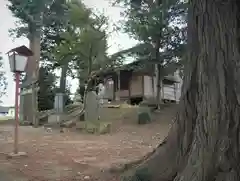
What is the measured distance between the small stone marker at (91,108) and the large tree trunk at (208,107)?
35.2 ft

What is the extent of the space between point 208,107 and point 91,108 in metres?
11.8

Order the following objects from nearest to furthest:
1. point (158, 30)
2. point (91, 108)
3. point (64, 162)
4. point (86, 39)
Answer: point (64, 162) → point (91, 108) → point (86, 39) → point (158, 30)

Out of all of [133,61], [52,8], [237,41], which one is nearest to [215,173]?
[237,41]

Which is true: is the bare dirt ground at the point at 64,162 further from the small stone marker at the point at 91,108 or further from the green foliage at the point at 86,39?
the green foliage at the point at 86,39

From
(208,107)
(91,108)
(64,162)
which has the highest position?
(208,107)

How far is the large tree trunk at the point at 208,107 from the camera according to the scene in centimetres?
392

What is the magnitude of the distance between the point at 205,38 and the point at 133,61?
18.0 meters

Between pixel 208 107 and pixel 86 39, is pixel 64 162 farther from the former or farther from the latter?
pixel 86 39

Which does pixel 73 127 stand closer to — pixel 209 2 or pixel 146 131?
pixel 146 131

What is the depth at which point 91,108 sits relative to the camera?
15.7 metres

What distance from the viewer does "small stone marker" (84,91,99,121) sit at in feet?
50.8

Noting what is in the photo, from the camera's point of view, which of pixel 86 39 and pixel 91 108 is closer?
pixel 91 108

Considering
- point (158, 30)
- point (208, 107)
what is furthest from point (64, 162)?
point (158, 30)

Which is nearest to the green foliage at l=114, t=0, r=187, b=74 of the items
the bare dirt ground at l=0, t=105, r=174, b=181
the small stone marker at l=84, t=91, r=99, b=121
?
the small stone marker at l=84, t=91, r=99, b=121
